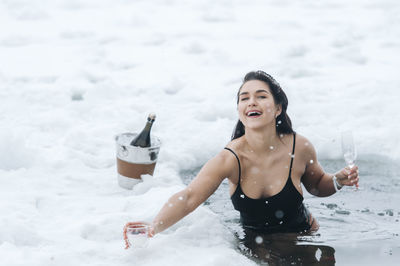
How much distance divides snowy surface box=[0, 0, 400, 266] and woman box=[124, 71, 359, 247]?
1.13 ft

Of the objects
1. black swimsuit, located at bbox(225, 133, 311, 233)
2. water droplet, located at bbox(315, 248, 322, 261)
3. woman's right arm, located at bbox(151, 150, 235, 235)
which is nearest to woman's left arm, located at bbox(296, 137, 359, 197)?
black swimsuit, located at bbox(225, 133, 311, 233)

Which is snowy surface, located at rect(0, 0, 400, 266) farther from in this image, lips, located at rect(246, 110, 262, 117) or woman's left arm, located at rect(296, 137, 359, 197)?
lips, located at rect(246, 110, 262, 117)

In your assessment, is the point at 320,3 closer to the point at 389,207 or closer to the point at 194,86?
the point at 194,86

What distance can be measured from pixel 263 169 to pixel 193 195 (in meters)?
0.55

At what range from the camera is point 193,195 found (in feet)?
11.6

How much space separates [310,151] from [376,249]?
0.83 meters

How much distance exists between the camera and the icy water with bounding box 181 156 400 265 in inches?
145

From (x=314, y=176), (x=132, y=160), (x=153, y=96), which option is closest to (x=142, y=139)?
(x=132, y=160)

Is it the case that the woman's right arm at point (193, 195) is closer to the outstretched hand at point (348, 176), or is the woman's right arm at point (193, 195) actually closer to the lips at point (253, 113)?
A: the lips at point (253, 113)

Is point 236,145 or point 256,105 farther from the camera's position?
point 236,145

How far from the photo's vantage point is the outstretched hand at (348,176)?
11.3ft

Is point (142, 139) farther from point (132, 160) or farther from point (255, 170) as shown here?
point (255, 170)

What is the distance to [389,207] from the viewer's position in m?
4.84

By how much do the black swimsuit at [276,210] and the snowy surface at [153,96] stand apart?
0.24 meters
